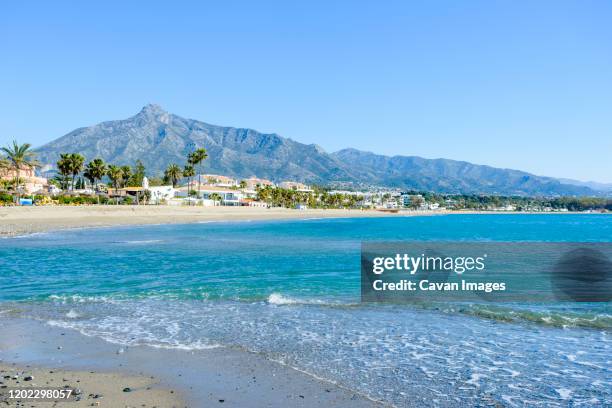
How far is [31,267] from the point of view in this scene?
22500 millimetres

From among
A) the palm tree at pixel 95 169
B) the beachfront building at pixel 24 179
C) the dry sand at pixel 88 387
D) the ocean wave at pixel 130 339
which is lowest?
the ocean wave at pixel 130 339

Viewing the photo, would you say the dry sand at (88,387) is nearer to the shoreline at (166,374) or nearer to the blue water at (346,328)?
the shoreline at (166,374)

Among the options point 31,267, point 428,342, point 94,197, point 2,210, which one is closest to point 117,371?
point 428,342

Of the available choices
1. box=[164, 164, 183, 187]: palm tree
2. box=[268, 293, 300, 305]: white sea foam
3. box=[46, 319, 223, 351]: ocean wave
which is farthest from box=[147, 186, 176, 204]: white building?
box=[46, 319, 223, 351]: ocean wave

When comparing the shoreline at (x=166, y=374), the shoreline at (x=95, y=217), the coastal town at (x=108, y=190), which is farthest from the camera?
the coastal town at (x=108, y=190)

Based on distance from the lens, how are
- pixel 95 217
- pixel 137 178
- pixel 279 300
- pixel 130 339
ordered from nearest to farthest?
pixel 130 339, pixel 279 300, pixel 95 217, pixel 137 178

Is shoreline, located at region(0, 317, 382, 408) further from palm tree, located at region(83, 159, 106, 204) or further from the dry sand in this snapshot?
palm tree, located at region(83, 159, 106, 204)

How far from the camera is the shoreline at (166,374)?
24.8 ft

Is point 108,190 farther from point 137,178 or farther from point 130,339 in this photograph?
point 130,339

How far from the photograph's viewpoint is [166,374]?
28.5ft

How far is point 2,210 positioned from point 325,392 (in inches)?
2273

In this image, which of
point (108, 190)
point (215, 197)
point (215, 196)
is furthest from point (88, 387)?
point (215, 196)

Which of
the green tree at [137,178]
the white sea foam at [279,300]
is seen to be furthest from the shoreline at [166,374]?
the green tree at [137,178]

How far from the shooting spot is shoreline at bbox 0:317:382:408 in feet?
24.8
